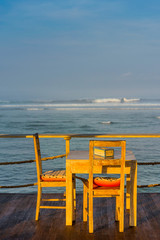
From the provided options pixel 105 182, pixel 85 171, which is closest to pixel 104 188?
pixel 105 182

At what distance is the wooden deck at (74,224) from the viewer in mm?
3625

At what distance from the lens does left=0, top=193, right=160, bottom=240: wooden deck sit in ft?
11.9

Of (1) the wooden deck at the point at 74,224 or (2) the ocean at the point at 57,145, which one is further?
(2) the ocean at the point at 57,145

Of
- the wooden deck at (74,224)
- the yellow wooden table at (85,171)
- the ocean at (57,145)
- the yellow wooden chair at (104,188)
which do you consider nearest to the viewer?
the yellow wooden chair at (104,188)

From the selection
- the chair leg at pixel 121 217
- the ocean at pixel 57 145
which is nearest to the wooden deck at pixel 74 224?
the chair leg at pixel 121 217

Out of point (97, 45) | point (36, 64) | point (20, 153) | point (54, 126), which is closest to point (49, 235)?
point (20, 153)

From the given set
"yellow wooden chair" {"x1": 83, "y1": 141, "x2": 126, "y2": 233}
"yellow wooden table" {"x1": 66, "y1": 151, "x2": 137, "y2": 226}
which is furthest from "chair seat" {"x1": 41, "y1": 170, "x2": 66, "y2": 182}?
"yellow wooden chair" {"x1": 83, "y1": 141, "x2": 126, "y2": 233}

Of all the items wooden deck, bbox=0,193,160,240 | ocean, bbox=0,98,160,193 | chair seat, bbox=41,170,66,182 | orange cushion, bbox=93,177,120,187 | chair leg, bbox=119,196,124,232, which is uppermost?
orange cushion, bbox=93,177,120,187

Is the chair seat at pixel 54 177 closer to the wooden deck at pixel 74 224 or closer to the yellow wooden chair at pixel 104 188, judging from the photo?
the yellow wooden chair at pixel 104 188

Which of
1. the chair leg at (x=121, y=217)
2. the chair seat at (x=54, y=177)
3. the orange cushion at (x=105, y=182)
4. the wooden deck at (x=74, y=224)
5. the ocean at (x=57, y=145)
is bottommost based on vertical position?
the ocean at (x=57, y=145)

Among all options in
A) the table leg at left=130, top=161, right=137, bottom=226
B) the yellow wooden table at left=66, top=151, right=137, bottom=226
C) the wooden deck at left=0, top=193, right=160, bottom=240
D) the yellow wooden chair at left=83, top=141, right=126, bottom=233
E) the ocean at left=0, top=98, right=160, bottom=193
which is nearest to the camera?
the yellow wooden chair at left=83, top=141, right=126, bottom=233

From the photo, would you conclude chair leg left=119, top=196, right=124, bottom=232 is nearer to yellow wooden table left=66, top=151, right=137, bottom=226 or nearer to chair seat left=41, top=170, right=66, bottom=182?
yellow wooden table left=66, top=151, right=137, bottom=226

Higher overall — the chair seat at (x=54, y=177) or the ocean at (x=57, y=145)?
the chair seat at (x=54, y=177)

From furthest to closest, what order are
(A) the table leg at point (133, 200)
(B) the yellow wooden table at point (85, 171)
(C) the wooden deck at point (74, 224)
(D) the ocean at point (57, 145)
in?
(D) the ocean at point (57, 145)
(A) the table leg at point (133, 200)
(B) the yellow wooden table at point (85, 171)
(C) the wooden deck at point (74, 224)
